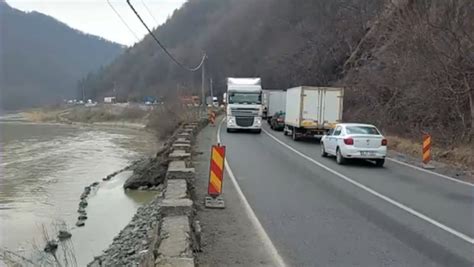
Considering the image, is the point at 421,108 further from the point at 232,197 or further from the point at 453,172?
the point at 232,197

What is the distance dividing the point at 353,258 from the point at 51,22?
130 meters

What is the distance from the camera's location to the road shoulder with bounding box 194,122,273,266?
756 centimetres

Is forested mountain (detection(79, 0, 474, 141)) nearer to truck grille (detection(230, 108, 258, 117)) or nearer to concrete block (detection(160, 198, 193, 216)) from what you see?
truck grille (detection(230, 108, 258, 117))

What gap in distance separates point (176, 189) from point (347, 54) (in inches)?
1930

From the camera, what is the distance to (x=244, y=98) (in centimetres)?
3806

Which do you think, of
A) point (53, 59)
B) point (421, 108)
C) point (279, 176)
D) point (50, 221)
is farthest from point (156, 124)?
point (53, 59)

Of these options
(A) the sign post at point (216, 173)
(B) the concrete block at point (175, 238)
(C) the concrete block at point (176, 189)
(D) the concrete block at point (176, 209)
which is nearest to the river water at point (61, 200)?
(C) the concrete block at point (176, 189)

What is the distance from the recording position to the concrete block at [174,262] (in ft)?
20.0

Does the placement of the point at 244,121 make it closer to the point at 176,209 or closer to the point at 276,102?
the point at 276,102

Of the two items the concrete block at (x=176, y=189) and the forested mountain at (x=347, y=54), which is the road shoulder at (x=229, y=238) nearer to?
the concrete block at (x=176, y=189)

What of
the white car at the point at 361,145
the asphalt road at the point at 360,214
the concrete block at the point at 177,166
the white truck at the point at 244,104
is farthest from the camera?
the white truck at the point at 244,104

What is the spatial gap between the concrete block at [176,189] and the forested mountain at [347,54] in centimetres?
1558

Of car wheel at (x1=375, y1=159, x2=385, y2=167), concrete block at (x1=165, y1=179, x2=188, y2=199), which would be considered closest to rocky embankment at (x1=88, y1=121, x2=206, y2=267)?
concrete block at (x1=165, y1=179, x2=188, y2=199)

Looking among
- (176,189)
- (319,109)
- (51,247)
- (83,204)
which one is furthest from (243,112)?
(176,189)
